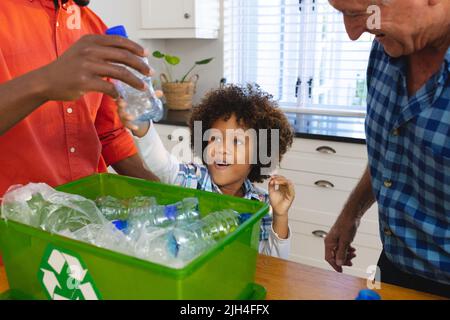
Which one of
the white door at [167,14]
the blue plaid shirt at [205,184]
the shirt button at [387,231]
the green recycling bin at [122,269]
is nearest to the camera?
the green recycling bin at [122,269]

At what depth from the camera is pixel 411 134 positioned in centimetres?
91

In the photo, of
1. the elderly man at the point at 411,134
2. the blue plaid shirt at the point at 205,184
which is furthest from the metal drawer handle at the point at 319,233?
the elderly man at the point at 411,134

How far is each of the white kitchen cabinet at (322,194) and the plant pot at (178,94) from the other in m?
0.95

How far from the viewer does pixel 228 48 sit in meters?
3.09

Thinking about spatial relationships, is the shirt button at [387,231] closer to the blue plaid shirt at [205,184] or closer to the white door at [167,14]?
the blue plaid shirt at [205,184]

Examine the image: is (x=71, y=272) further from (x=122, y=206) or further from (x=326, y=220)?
(x=326, y=220)

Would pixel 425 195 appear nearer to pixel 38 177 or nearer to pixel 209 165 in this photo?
pixel 209 165

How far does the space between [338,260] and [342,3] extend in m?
0.72

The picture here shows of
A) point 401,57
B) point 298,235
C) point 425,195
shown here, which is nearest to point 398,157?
point 425,195

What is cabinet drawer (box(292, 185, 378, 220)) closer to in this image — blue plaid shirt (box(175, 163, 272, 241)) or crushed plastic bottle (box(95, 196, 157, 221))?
blue plaid shirt (box(175, 163, 272, 241))

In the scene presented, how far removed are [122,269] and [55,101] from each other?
49 centimetres

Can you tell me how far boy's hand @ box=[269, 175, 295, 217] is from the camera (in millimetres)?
1060

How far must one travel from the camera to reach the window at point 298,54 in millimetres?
2826

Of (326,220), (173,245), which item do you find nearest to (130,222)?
(173,245)
